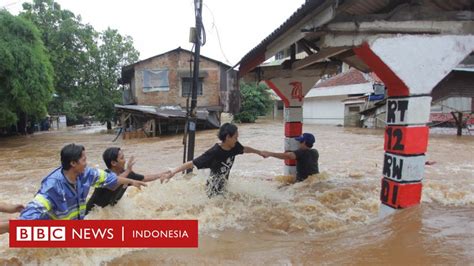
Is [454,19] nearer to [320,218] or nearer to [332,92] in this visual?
[320,218]

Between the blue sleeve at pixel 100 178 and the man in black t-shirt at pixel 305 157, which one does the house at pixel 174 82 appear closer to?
the man in black t-shirt at pixel 305 157

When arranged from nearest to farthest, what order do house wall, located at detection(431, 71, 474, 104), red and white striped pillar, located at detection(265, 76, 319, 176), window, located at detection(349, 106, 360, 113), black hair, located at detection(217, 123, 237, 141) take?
black hair, located at detection(217, 123, 237, 141)
red and white striped pillar, located at detection(265, 76, 319, 176)
house wall, located at detection(431, 71, 474, 104)
window, located at detection(349, 106, 360, 113)

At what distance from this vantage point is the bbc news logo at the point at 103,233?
10.5ft

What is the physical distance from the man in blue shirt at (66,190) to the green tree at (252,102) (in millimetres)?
28789

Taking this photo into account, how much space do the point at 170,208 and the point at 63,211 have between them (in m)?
2.55

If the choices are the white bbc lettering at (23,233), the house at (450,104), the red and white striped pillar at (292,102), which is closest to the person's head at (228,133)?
the white bbc lettering at (23,233)

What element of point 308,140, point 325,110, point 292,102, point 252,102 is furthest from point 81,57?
point 308,140

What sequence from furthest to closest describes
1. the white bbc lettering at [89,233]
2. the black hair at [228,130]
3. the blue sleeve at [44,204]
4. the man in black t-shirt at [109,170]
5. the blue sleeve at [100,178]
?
the black hair at [228,130]
the man in black t-shirt at [109,170]
the blue sleeve at [100,178]
the white bbc lettering at [89,233]
the blue sleeve at [44,204]

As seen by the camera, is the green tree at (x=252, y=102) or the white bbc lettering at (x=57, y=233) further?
the green tree at (x=252, y=102)

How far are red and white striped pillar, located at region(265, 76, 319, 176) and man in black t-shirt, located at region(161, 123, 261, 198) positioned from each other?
2644 millimetres

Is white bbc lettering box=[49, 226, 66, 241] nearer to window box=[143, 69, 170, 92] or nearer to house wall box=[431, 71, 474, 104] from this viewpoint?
house wall box=[431, 71, 474, 104]

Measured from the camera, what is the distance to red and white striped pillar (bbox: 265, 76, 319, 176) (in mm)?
8039

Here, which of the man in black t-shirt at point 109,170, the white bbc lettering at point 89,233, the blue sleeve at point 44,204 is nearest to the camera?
the blue sleeve at point 44,204

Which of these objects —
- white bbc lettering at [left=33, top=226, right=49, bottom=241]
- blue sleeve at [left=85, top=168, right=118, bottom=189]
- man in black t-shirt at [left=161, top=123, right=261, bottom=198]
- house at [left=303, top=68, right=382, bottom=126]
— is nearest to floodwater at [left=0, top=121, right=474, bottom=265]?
man in black t-shirt at [left=161, top=123, right=261, bottom=198]
